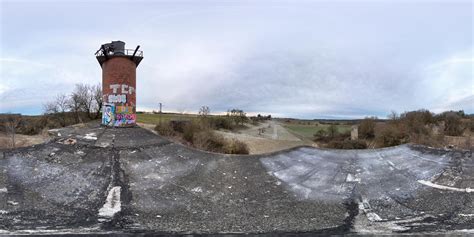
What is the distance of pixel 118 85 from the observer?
558 inches

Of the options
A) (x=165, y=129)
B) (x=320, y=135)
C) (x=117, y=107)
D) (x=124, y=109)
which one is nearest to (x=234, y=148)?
(x=165, y=129)

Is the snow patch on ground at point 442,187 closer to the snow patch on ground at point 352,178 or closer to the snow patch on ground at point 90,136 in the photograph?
the snow patch on ground at point 352,178

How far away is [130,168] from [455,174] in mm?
9164

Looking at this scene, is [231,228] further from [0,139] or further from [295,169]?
[0,139]

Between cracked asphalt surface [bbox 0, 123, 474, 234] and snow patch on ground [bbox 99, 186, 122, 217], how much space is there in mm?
100

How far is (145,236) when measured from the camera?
21.3 feet

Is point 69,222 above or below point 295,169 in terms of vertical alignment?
below

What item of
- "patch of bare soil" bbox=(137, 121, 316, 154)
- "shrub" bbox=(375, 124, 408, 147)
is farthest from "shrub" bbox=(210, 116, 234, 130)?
"shrub" bbox=(375, 124, 408, 147)

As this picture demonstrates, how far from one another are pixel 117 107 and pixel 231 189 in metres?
7.02

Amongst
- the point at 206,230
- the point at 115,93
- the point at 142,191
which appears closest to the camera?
the point at 206,230

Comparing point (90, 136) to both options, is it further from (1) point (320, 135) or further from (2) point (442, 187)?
(1) point (320, 135)

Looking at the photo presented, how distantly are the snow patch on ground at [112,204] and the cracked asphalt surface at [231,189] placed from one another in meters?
0.10

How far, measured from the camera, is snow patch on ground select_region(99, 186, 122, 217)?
796 centimetres

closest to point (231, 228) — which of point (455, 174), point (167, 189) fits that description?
point (167, 189)
